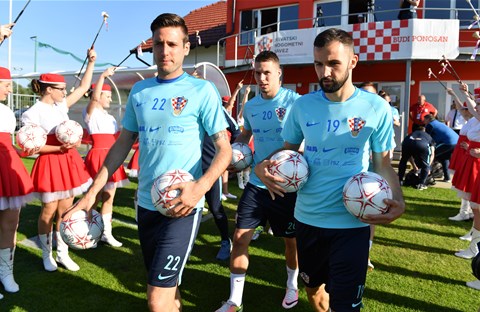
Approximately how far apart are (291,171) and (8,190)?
2930mm

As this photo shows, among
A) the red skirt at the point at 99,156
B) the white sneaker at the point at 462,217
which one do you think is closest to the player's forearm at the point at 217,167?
the red skirt at the point at 99,156

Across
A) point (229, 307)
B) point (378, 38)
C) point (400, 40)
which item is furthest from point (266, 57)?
point (378, 38)

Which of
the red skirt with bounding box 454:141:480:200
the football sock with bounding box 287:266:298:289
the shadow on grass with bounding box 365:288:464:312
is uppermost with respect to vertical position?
the red skirt with bounding box 454:141:480:200

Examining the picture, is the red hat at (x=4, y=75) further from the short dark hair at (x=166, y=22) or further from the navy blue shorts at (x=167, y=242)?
the navy blue shorts at (x=167, y=242)

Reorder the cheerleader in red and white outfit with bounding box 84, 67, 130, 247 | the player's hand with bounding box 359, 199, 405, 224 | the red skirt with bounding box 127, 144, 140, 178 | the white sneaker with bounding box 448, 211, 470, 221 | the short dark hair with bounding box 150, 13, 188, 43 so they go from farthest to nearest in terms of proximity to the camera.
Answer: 1. the white sneaker with bounding box 448, 211, 470, 221
2. the red skirt with bounding box 127, 144, 140, 178
3. the cheerleader in red and white outfit with bounding box 84, 67, 130, 247
4. the short dark hair with bounding box 150, 13, 188, 43
5. the player's hand with bounding box 359, 199, 405, 224

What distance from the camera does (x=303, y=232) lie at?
2.66 meters

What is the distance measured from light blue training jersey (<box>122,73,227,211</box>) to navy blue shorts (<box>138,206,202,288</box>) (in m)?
0.11

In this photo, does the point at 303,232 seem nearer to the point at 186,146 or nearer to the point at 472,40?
the point at 186,146

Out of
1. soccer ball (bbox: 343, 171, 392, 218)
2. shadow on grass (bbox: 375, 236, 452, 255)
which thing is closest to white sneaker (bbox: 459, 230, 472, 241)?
shadow on grass (bbox: 375, 236, 452, 255)

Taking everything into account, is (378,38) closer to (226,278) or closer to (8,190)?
(226,278)

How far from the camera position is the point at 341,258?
245cm

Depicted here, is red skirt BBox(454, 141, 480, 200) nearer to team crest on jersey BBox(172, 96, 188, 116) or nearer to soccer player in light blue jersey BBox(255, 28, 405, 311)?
soccer player in light blue jersey BBox(255, 28, 405, 311)

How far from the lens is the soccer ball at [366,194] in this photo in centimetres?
229

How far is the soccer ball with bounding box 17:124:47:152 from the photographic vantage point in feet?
13.1
